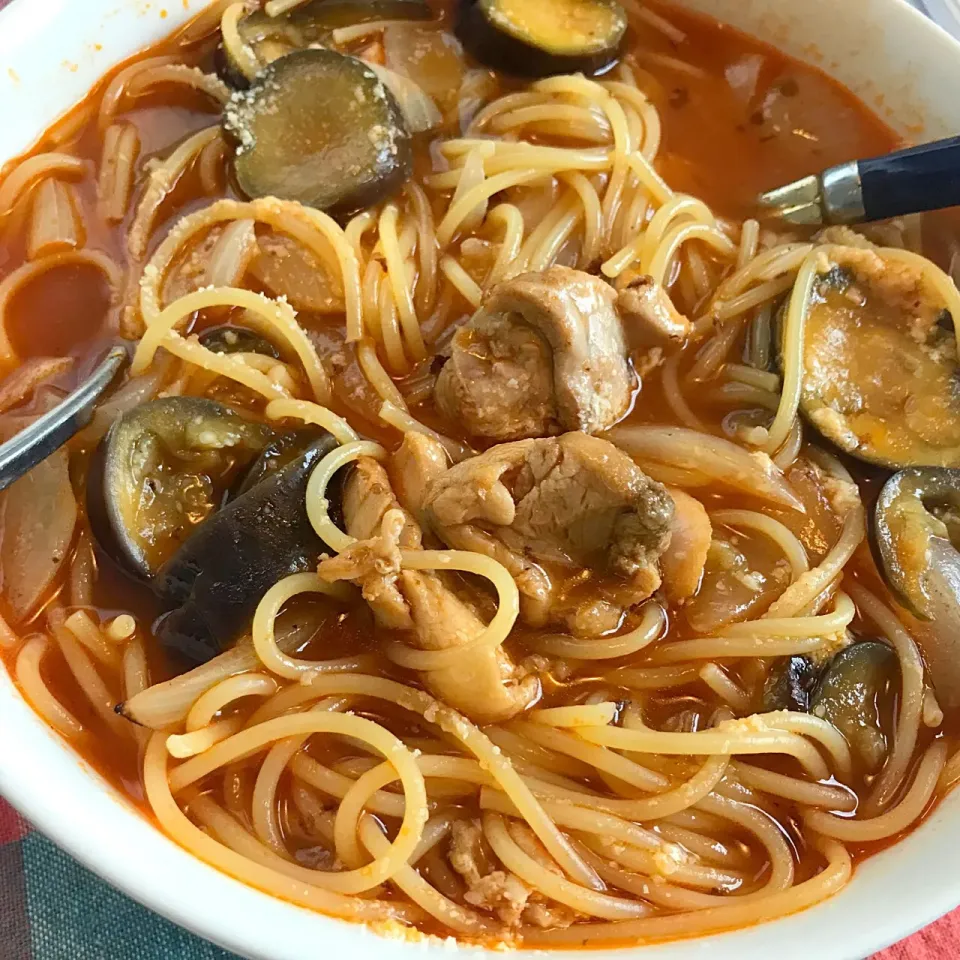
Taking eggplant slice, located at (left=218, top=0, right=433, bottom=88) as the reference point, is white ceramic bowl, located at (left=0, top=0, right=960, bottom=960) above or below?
below

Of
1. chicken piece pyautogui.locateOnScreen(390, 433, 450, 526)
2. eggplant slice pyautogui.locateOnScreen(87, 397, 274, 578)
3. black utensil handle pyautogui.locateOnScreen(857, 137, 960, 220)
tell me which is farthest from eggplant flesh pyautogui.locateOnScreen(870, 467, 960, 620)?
eggplant slice pyautogui.locateOnScreen(87, 397, 274, 578)

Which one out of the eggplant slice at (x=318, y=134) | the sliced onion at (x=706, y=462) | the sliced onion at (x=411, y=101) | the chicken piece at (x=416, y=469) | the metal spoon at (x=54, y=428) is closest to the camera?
the metal spoon at (x=54, y=428)

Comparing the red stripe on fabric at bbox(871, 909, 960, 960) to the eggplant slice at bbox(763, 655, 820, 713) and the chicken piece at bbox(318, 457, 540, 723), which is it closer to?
the eggplant slice at bbox(763, 655, 820, 713)

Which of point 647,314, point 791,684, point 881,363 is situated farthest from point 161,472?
point 881,363

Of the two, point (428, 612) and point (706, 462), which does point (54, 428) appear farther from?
point (706, 462)

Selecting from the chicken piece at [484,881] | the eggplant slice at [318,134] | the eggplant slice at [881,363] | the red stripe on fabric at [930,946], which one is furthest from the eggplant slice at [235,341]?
the red stripe on fabric at [930,946]

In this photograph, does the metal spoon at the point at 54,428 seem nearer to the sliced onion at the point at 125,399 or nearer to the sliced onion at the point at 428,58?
the sliced onion at the point at 125,399
